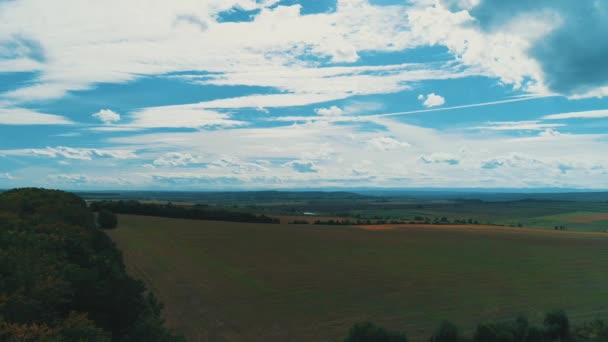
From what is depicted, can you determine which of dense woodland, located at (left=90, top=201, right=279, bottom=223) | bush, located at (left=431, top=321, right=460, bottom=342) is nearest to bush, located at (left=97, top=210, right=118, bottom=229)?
dense woodland, located at (left=90, top=201, right=279, bottom=223)

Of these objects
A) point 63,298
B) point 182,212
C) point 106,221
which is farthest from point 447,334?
point 182,212

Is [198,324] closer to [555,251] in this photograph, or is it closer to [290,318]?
[290,318]

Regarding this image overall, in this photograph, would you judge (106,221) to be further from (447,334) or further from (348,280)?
(447,334)

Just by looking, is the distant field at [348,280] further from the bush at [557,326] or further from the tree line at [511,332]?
the bush at [557,326]

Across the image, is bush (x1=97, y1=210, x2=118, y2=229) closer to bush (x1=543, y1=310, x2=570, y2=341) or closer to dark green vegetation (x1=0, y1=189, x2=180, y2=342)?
dark green vegetation (x1=0, y1=189, x2=180, y2=342)

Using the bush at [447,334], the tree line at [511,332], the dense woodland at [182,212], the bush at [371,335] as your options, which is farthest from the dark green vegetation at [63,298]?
the dense woodland at [182,212]

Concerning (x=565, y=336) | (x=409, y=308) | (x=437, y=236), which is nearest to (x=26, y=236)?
(x=409, y=308)
